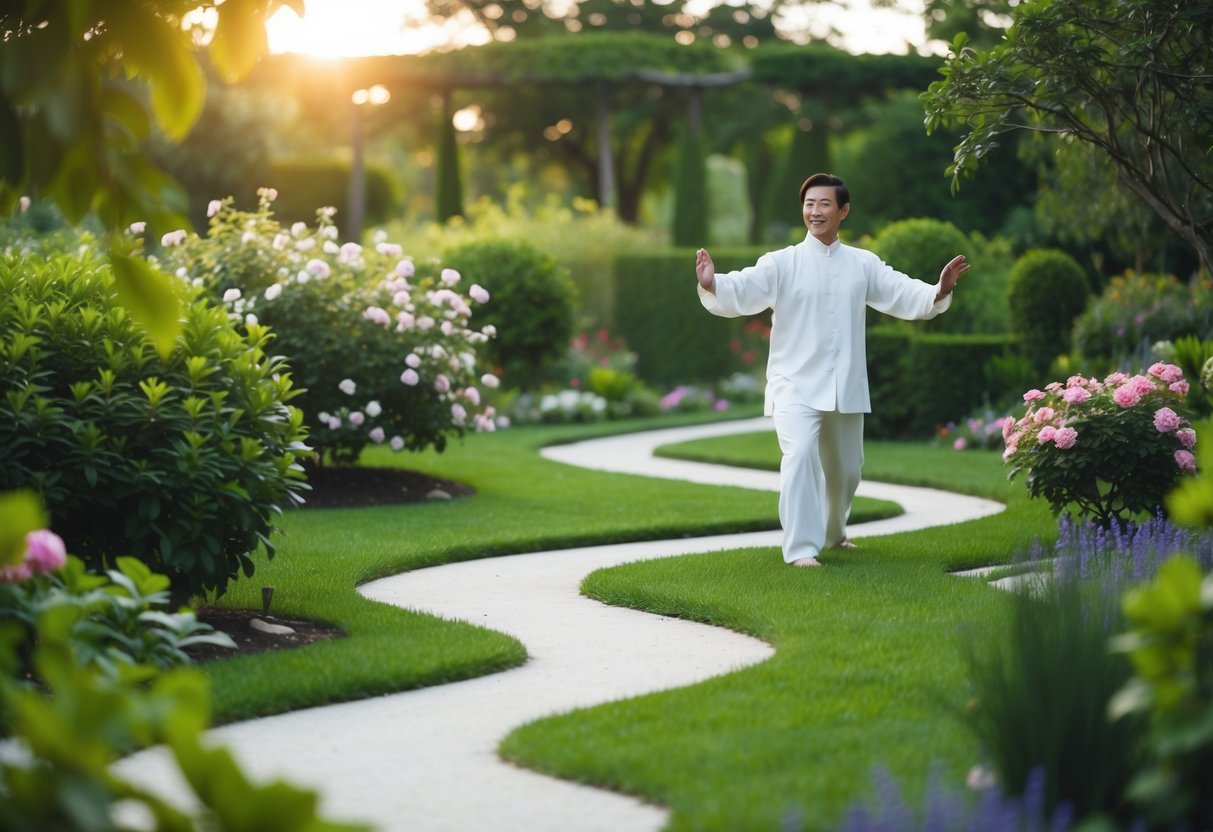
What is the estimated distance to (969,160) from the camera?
25.6ft

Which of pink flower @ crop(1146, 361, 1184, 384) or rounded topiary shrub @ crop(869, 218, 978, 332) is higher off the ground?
rounded topiary shrub @ crop(869, 218, 978, 332)

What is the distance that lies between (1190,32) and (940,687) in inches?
Answer: 169

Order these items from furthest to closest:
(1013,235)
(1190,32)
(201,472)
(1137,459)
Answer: (1013,235)
(1137,459)
(1190,32)
(201,472)

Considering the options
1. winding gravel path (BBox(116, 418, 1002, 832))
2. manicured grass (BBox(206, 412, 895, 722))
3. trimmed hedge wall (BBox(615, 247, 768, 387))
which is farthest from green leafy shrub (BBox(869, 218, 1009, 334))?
winding gravel path (BBox(116, 418, 1002, 832))

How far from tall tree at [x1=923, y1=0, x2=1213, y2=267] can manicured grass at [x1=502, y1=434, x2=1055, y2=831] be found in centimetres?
224

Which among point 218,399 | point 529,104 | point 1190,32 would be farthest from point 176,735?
point 529,104

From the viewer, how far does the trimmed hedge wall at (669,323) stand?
22391 millimetres

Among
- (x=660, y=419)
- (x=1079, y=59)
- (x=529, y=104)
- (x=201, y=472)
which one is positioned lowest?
(x=660, y=419)

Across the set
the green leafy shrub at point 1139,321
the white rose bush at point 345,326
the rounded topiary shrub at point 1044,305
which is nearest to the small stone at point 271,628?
the white rose bush at point 345,326

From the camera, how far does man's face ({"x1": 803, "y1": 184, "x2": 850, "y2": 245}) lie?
26.4 feet

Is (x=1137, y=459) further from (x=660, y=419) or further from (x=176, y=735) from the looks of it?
(x=660, y=419)

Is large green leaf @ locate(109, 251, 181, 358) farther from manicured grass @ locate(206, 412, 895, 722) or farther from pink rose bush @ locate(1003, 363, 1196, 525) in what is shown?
pink rose bush @ locate(1003, 363, 1196, 525)

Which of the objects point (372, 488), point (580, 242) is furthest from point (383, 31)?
point (372, 488)

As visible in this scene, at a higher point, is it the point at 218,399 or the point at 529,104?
the point at 529,104
